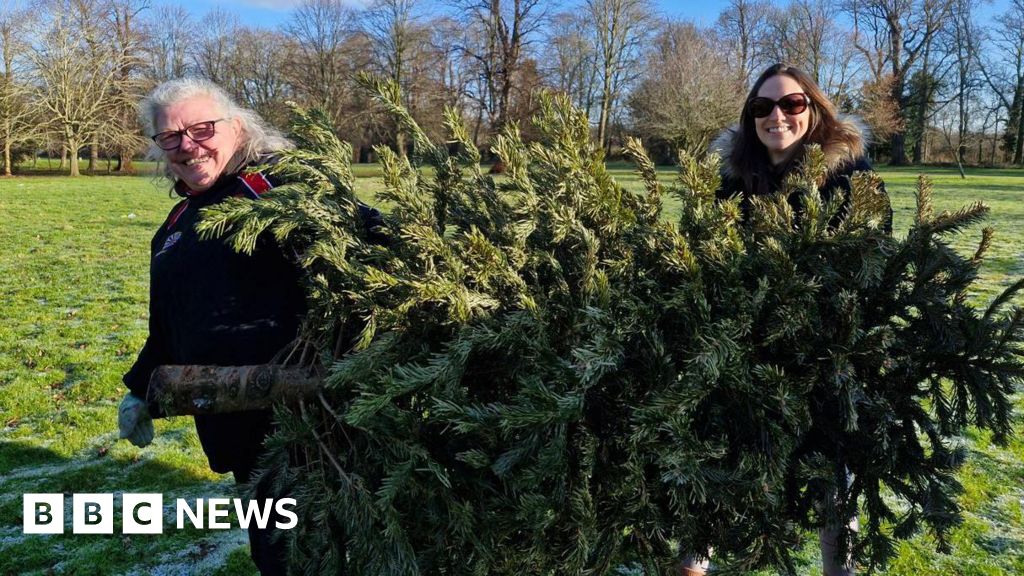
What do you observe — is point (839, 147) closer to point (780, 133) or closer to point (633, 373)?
point (780, 133)

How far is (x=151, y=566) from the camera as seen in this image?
139 inches

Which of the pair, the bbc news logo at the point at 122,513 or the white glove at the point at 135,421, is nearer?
the white glove at the point at 135,421

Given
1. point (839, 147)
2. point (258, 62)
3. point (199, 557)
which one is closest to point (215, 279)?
point (199, 557)

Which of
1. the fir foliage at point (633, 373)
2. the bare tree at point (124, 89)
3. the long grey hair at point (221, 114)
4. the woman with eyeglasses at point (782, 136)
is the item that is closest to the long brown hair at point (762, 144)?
the woman with eyeglasses at point (782, 136)

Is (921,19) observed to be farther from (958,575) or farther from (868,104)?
(958,575)

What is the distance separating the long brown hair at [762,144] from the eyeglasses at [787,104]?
5 cm

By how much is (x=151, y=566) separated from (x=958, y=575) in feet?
13.9

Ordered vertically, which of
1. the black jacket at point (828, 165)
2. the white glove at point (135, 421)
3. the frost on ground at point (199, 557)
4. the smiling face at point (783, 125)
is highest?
the smiling face at point (783, 125)

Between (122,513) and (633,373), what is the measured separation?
3.73 meters

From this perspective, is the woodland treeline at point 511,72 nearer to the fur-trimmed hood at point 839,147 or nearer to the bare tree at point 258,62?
the bare tree at point 258,62

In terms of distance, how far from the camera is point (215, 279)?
2.44 meters

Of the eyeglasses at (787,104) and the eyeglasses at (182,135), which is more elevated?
the eyeglasses at (787,104)

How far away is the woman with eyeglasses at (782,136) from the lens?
108 inches

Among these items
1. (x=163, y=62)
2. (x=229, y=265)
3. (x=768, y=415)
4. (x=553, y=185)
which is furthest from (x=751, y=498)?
(x=163, y=62)
